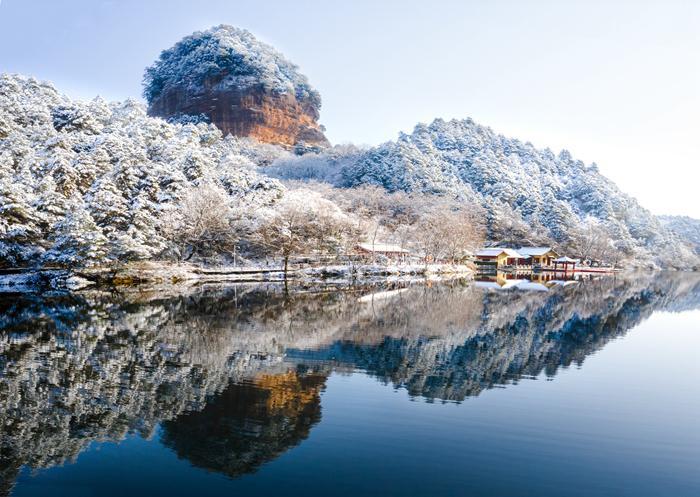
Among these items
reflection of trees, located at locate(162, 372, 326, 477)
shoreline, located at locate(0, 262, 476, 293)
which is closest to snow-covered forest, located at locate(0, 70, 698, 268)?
shoreline, located at locate(0, 262, 476, 293)

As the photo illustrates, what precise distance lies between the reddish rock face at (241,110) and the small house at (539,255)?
56.5 m

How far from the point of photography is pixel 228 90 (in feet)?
319

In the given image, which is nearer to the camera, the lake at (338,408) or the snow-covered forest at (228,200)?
the lake at (338,408)

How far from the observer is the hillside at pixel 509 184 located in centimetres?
6681

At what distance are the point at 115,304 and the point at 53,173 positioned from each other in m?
14.8

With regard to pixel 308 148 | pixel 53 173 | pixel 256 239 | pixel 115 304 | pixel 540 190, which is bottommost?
pixel 115 304

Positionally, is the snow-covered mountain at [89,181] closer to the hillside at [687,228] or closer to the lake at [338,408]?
the lake at [338,408]

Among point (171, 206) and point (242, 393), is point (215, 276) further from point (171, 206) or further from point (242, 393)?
point (242, 393)

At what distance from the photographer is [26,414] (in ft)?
23.5

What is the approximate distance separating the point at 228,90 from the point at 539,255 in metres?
67.9

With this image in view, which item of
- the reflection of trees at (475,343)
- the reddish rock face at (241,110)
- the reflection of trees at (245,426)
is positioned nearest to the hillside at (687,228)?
the reddish rock face at (241,110)

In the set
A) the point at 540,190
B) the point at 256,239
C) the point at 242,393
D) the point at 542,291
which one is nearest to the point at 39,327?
the point at 242,393

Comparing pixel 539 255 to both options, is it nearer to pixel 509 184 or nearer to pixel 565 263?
pixel 565 263

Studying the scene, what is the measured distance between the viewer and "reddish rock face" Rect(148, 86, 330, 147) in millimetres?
97000
